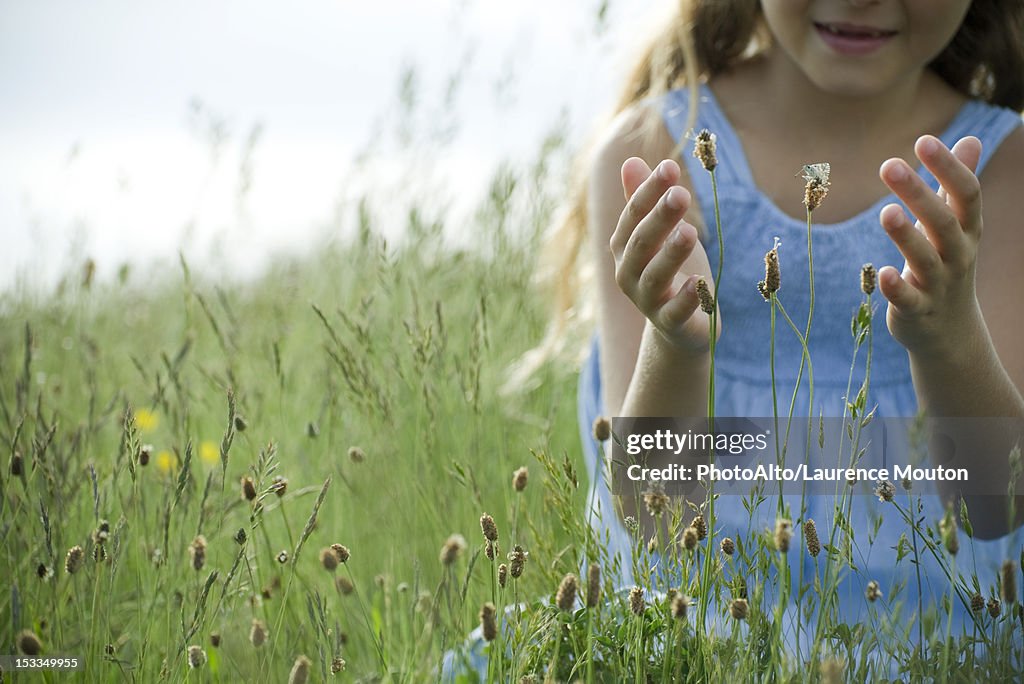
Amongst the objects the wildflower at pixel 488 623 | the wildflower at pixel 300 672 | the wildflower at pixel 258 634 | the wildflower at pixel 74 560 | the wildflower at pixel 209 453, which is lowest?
the wildflower at pixel 300 672

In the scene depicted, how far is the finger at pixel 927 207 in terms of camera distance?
0.93 meters

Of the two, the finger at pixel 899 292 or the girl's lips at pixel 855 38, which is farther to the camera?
the girl's lips at pixel 855 38

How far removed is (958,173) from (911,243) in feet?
0.31

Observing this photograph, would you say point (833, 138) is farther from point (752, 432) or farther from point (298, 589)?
point (298, 589)

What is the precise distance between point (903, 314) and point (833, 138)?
2.81 feet

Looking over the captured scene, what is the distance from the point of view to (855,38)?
5.28 feet

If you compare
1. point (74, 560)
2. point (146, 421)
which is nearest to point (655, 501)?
point (74, 560)

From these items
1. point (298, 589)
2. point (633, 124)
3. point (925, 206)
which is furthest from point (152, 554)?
point (633, 124)

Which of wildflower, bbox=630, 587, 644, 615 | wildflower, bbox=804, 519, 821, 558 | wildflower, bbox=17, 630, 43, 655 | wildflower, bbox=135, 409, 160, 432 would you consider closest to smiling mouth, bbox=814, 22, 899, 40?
wildflower, bbox=804, 519, 821, 558

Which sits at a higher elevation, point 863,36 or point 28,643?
point 863,36

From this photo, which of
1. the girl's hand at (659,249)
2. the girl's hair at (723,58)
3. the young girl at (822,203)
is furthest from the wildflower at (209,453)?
the girl's hand at (659,249)

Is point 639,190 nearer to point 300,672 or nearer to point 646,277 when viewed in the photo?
point 646,277

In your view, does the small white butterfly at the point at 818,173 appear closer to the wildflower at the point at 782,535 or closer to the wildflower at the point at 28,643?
the wildflower at the point at 782,535

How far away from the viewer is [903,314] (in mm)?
1051
